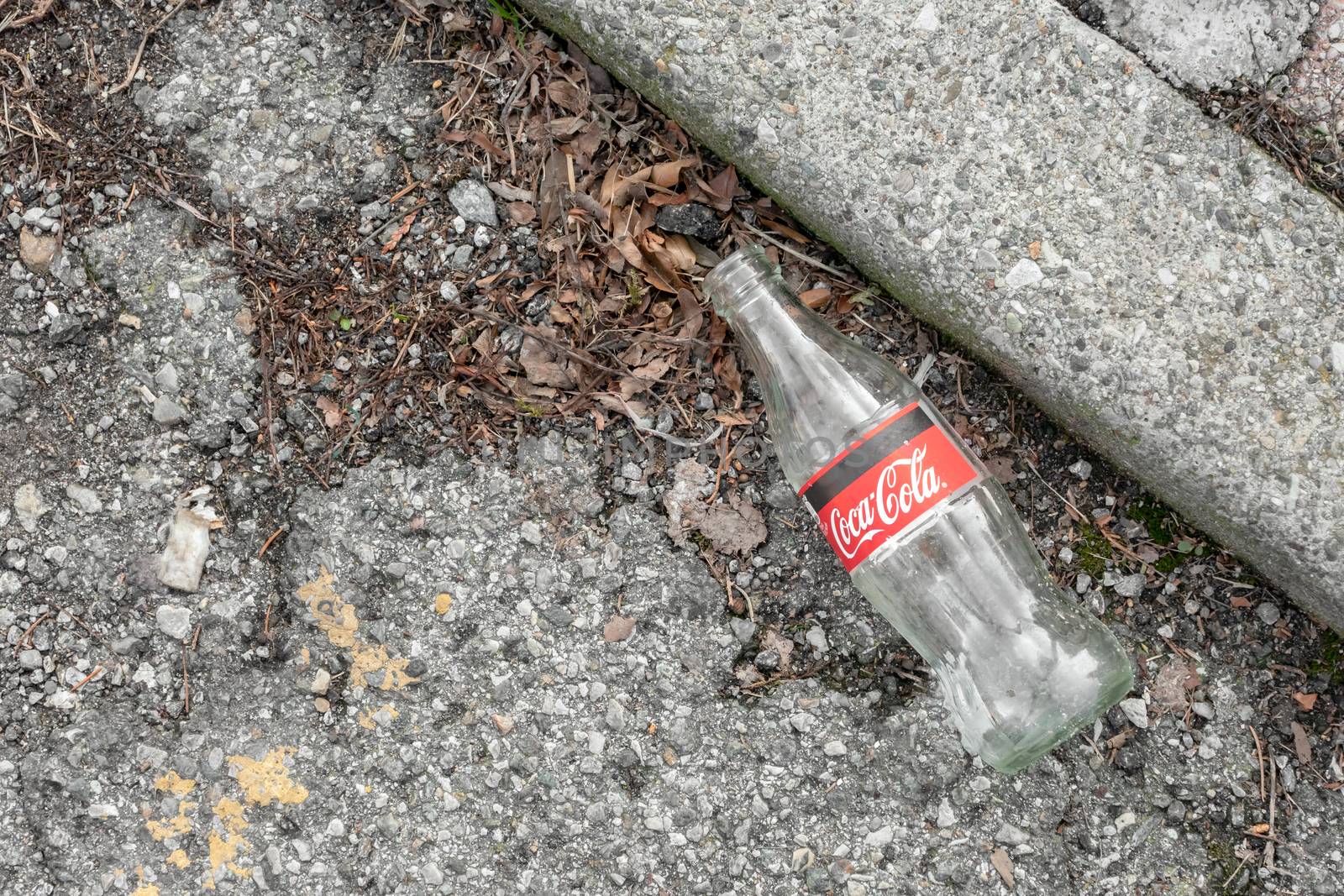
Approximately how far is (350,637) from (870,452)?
3.82 ft

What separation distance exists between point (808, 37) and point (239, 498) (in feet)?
5.05

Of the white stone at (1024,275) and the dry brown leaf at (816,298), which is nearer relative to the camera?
the white stone at (1024,275)

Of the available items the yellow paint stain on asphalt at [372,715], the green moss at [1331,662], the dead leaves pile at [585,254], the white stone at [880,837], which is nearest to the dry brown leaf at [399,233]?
the dead leaves pile at [585,254]

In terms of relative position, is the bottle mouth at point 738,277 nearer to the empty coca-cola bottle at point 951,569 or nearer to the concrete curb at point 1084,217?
the empty coca-cola bottle at point 951,569

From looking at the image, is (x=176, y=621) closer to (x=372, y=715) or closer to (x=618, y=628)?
(x=372, y=715)

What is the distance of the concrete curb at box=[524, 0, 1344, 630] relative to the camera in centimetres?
201

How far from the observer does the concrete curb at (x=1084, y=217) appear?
6.59 ft

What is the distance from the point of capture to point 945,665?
7.00ft

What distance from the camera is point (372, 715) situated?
2174 millimetres

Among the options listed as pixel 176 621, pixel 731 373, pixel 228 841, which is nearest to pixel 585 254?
pixel 731 373

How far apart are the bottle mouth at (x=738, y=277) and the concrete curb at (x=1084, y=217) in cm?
20

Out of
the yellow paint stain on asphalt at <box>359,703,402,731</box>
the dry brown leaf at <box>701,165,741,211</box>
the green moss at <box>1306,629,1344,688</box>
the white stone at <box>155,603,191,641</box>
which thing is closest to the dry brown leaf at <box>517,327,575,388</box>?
the dry brown leaf at <box>701,165,741,211</box>

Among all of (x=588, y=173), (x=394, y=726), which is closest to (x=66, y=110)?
(x=588, y=173)

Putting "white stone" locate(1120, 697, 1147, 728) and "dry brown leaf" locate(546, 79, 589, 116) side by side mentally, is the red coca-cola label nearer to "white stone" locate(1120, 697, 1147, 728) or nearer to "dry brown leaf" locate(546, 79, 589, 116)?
"white stone" locate(1120, 697, 1147, 728)
